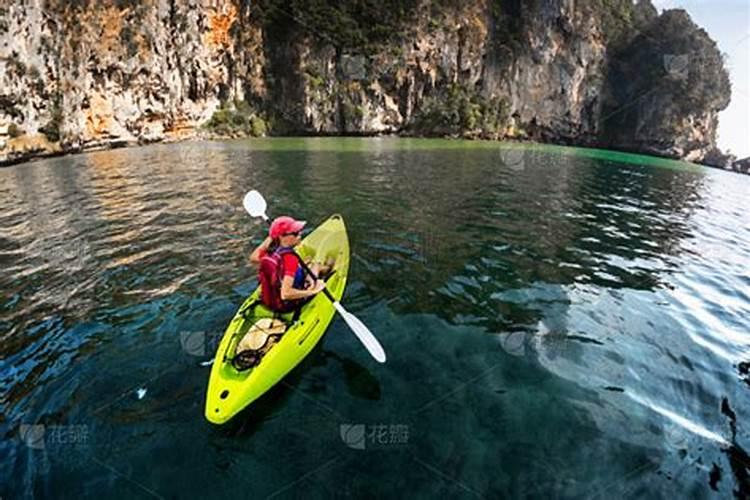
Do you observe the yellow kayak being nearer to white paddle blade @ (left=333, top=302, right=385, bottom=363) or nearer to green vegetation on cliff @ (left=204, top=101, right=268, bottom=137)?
white paddle blade @ (left=333, top=302, right=385, bottom=363)

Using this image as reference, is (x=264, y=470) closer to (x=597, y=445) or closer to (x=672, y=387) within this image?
(x=597, y=445)

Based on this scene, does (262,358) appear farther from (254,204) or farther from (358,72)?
(358,72)

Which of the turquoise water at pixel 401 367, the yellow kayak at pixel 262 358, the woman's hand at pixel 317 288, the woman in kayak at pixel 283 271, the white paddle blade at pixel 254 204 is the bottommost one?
the turquoise water at pixel 401 367

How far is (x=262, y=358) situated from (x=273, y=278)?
1.04 m

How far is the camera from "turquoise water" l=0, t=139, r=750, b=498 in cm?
416

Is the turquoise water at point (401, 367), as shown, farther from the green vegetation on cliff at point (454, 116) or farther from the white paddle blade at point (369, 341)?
the green vegetation on cliff at point (454, 116)

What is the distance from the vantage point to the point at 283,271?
548 cm

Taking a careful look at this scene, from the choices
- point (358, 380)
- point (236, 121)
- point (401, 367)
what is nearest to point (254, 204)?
point (358, 380)

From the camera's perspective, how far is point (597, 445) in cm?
459

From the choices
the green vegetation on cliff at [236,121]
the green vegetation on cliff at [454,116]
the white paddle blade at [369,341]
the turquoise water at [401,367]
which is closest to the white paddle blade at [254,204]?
the turquoise water at [401,367]

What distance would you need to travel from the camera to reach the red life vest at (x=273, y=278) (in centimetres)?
538

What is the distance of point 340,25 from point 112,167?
123 feet

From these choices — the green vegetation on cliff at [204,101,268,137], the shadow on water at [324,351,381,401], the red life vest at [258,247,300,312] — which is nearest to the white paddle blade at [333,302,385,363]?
the shadow on water at [324,351,381,401]

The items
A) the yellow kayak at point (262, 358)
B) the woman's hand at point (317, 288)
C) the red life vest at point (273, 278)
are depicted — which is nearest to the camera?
the yellow kayak at point (262, 358)
